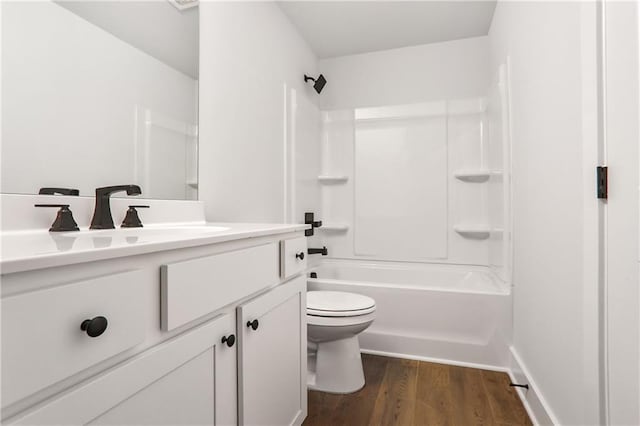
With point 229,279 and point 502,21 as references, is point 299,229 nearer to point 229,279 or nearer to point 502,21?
point 229,279

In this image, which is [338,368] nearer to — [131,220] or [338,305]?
[338,305]

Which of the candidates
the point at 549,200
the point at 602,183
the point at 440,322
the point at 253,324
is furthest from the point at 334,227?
the point at 602,183

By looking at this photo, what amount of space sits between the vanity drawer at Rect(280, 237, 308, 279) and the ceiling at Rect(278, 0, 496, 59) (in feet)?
5.97

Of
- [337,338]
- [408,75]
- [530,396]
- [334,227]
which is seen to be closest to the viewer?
[530,396]

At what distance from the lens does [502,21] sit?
7.01 ft

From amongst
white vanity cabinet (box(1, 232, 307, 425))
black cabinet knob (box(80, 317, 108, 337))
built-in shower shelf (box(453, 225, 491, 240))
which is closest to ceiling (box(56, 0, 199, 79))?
white vanity cabinet (box(1, 232, 307, 425))

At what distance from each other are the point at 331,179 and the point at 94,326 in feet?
8.75

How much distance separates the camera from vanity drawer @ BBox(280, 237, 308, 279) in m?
1.20

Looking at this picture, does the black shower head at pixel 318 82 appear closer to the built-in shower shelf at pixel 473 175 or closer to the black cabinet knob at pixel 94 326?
the built-in shower shelf at pixel 473 175

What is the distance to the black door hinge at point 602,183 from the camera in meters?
0.94

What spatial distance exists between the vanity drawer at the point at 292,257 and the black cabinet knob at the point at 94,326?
699 mm

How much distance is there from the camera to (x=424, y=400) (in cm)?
167

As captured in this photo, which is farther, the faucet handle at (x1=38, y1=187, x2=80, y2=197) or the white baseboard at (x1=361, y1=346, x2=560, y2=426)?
the white baseboard at (x1=361, y1=346, x2=560, y2=426)

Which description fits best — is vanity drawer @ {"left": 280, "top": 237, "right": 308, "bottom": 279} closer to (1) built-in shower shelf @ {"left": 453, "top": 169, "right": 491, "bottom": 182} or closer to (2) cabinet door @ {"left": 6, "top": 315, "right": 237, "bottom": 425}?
(2) cabinet door @ {"left": 6, "top": 315, "right": 237, "bottom": 425}
